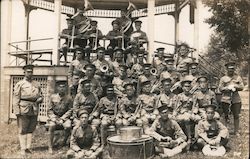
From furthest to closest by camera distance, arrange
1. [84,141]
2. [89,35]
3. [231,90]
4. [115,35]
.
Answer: [115,35] → [89,35] → [231,90] → [84,141]

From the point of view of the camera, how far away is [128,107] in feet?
30.3

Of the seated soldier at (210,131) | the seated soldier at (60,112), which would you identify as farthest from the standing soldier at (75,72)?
the seated soldier at (210,131)

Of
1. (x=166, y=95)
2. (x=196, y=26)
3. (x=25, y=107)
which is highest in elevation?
(x=196, y=26)

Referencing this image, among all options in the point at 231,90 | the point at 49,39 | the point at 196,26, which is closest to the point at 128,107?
the point at 231,90

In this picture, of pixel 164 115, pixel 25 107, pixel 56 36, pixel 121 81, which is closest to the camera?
pixel 25 107

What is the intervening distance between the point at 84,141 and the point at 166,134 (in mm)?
1924

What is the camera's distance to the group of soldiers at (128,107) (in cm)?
814

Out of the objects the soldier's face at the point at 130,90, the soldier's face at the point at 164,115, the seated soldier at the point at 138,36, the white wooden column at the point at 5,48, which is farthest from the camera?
the white wooden column at the point at 5,48

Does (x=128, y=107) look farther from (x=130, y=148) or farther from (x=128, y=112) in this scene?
(x=130, y=148)

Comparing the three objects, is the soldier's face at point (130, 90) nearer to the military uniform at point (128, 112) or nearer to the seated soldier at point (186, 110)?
the military uniform at point (128, 112)

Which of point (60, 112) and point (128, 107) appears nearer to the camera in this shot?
point (60, 112)

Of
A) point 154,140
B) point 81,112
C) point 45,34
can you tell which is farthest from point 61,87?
point 45,34

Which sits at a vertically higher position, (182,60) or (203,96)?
(182,60)

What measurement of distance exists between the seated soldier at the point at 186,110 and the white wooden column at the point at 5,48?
281 inches
